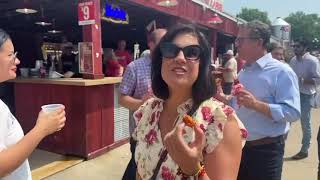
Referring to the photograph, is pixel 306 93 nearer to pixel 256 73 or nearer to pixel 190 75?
pixel 256 73

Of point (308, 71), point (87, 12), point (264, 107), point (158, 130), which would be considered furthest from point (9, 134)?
point (308, 71)

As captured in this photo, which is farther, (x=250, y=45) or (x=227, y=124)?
(x=250, y=45)

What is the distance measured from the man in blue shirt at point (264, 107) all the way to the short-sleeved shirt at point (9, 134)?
1.62m

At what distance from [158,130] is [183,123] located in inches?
13.9

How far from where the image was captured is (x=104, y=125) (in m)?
6.60

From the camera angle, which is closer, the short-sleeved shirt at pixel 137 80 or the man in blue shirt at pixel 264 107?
the man in blue shirt at pixel 264 107

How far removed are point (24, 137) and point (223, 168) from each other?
3.20ft

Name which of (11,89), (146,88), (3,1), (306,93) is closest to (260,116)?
(146,88)

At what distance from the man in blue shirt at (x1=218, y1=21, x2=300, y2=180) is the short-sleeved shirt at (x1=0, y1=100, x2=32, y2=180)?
1.62 meters

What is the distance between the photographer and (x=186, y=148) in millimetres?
1415

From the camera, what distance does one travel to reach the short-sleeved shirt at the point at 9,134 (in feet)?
6.21

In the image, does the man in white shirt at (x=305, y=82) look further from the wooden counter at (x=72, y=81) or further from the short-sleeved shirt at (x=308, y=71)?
the wooden counter at (x=72, y=81)

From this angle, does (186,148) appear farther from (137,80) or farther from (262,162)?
(137,80)

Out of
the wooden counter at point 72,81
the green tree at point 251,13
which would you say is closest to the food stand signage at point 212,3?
the wooden counter at point 72,81
